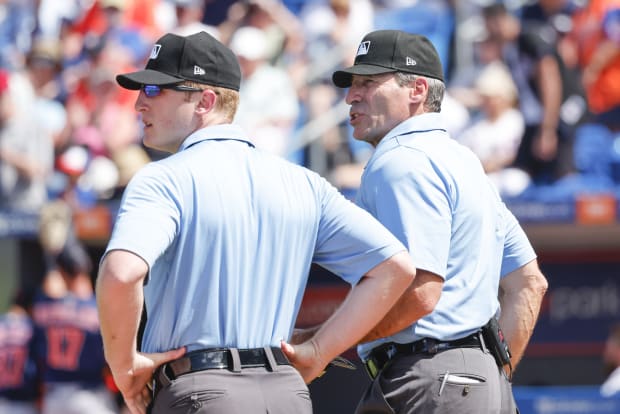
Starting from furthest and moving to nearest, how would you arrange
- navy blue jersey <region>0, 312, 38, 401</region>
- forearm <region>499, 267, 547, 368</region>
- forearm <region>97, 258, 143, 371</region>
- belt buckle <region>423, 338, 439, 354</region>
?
navy blue jersey <region>0, 312, 38, 401</region>
forearm <region>499, 267, 547, 368</region>
belt buckle <region>423, 338, 439, 354</region>
forearm <region>97, 258, 143, 371</region>

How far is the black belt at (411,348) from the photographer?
138 inches

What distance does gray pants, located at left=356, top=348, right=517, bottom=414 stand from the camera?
3.48 meters

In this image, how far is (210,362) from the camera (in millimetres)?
2951

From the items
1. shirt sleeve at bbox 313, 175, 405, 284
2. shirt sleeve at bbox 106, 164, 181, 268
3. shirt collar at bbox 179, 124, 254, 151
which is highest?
shirt collar at bbox 179, 124, 254, 151

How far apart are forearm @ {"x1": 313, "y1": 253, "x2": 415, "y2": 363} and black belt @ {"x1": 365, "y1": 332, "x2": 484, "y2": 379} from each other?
1.41 feet

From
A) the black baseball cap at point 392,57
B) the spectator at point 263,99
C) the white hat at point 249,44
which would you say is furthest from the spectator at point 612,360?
the black baseball cap at point 392,57

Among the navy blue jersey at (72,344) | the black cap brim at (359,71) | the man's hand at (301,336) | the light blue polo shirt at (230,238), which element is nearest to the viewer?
the light blue polo shirt at (230,238)

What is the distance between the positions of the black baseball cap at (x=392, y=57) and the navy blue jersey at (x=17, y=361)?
20.3ft

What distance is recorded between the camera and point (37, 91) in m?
10.4

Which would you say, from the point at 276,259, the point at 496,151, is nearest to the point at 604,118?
the point at 496,151

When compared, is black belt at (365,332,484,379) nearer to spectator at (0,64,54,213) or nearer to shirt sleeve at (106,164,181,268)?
shirt sleeve at (106,164,181,268)

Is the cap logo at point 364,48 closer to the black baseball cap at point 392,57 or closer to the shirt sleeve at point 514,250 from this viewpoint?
the black baseball cap at point 392,57

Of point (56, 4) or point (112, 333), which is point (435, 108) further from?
point (56, 4)

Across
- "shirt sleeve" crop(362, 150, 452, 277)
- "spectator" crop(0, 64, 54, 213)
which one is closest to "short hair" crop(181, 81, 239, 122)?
"shirt sleeve" crop(362, 150, 452, 277)
